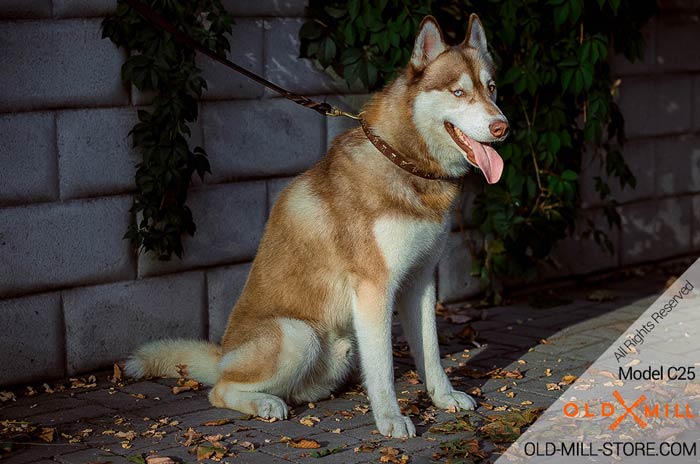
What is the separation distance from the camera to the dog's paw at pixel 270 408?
475 cm

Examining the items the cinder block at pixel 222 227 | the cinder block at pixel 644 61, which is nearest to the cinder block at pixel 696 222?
the cinder block at pixel 644 61

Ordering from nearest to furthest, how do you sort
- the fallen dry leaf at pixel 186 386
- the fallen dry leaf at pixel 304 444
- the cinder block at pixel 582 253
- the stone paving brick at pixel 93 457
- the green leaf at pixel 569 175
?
the stone paving brick at pixel 93 457, the fallen dry leaf at pixel 304 444, the fallen dry leaf at pixel 186 386, the green leaf at pixel 569 175, the cinder block at pixel 582 253

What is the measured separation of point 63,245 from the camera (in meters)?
5.48

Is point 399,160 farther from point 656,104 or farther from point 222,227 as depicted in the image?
point 656,104

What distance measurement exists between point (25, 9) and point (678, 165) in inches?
201

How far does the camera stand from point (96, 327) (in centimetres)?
563

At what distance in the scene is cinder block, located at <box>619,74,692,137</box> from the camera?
26.0 feet

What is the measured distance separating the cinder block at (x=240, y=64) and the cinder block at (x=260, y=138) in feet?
0.20

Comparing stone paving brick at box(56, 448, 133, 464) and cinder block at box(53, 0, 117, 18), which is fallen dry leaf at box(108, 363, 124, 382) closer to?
stone paving brick at box(56, 448, 133, 464)

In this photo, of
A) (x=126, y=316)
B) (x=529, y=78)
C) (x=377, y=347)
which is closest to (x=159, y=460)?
(x=377, y=347)

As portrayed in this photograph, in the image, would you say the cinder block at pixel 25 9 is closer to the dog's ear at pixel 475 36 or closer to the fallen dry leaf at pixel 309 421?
the dog's ear at pixel 475 36

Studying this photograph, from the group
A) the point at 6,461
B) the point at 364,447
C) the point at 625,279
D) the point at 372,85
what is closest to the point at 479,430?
the point at 364,447

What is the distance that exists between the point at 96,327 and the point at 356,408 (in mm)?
1499

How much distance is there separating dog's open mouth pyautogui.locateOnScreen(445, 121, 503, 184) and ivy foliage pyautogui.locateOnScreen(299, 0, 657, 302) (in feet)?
5.77
